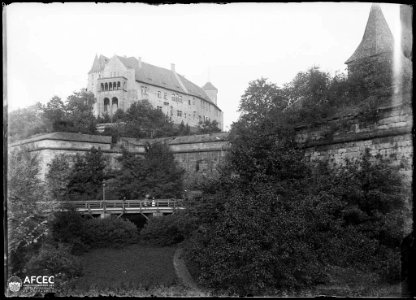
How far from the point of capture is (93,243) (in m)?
18.8

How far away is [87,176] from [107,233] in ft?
23.2

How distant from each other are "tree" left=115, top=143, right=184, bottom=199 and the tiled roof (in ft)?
71.7

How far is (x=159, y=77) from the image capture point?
5072cm

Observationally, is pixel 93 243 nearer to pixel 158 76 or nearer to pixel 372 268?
pixel 372 268

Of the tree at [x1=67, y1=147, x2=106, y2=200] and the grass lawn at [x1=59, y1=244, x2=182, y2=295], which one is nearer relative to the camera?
the grass lawn at [x1=59, y1=244, x2=182, y2=295]

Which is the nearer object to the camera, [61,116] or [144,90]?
[61,116]

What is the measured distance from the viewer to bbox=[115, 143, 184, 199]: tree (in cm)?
2444

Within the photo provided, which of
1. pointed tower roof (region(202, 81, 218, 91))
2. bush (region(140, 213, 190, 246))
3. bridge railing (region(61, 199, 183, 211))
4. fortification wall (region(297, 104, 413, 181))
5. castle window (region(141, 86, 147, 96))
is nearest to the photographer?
fortification wall (region(297, 104, 413, 181))

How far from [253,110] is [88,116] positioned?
65.1 ft

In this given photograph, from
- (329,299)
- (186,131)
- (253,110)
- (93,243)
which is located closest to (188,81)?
(186,131)

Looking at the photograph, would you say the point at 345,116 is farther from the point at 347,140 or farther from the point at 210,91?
the point at 210,91

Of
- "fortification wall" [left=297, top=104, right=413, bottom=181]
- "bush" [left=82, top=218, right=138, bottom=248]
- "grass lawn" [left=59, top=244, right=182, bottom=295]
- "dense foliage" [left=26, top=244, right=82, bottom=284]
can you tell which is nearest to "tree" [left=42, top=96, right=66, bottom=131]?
"bush" [left=82, top=218, right=138, bottom=248]

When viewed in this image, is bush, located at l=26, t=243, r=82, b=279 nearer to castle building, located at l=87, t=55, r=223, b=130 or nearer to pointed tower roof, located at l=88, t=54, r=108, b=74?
castle building, located at l=87, t=55, r=223, b=130

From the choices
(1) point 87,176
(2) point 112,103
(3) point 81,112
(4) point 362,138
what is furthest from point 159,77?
(4) point 362,138
